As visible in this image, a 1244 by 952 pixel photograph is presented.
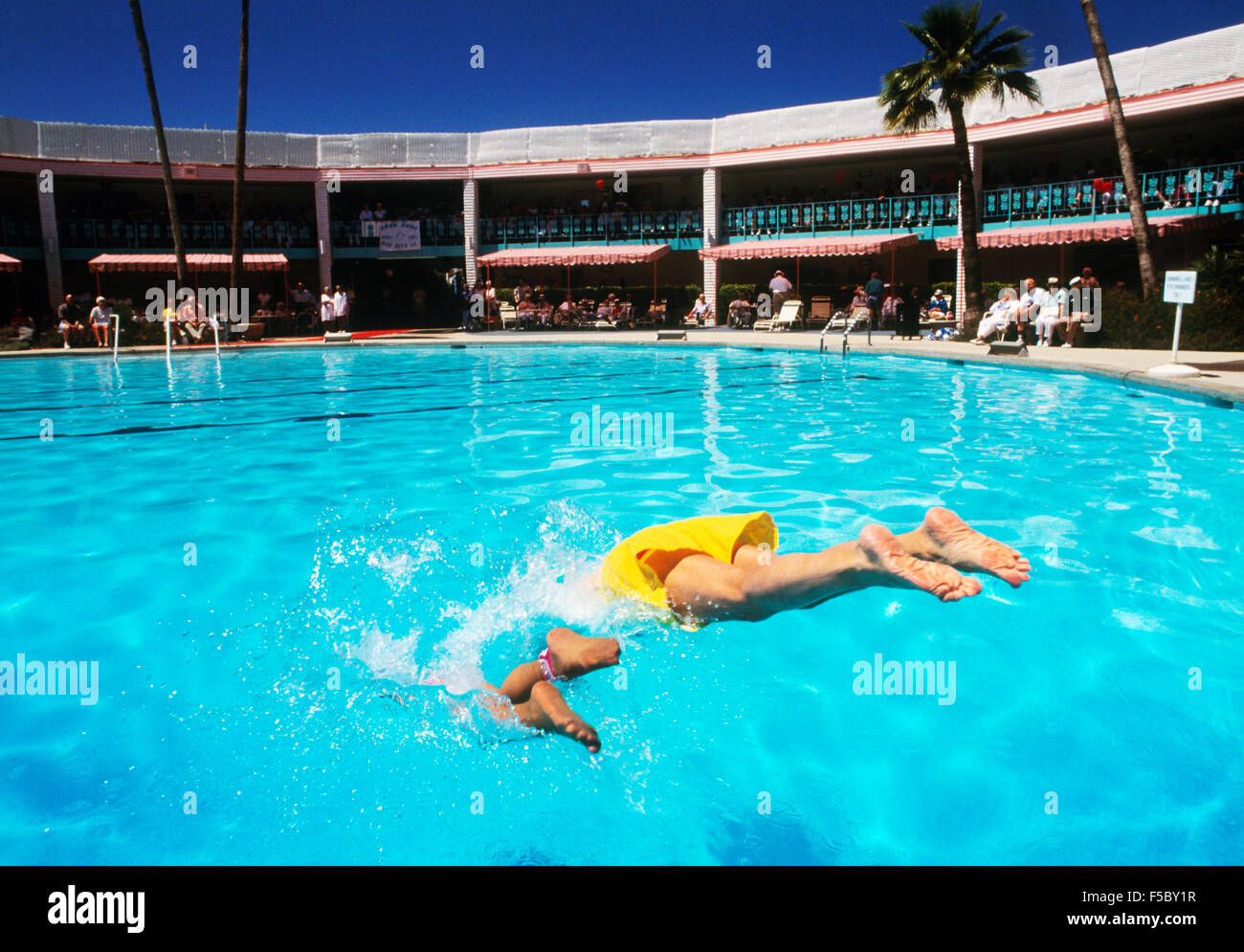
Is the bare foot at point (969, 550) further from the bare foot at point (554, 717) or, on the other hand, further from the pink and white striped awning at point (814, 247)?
the pink and white striped awning at point (814, 247)

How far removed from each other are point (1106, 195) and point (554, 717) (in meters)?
26.0

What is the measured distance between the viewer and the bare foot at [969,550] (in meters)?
2.78

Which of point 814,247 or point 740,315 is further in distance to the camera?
point 814,247

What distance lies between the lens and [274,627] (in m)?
4.51

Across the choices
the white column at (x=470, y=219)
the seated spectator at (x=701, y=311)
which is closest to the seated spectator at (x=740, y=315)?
the seated spectator at (x=701, y=311)

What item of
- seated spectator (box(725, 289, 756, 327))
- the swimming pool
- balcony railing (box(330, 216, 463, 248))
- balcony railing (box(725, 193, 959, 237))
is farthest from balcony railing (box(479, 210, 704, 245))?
the swimming pool

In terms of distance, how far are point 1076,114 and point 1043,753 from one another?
25124 millimetres

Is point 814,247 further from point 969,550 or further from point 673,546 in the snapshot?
point 969,550

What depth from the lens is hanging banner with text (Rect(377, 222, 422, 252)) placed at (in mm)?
32188

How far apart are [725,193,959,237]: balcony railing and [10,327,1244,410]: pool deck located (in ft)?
14.1

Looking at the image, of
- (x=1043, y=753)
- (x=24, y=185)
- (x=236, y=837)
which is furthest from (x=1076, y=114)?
(x=24, y=185)

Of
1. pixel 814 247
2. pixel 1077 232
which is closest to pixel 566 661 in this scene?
pixel 1077 232

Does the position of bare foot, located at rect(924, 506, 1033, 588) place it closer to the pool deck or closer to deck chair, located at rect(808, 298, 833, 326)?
the pool deck

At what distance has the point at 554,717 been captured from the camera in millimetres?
3068
